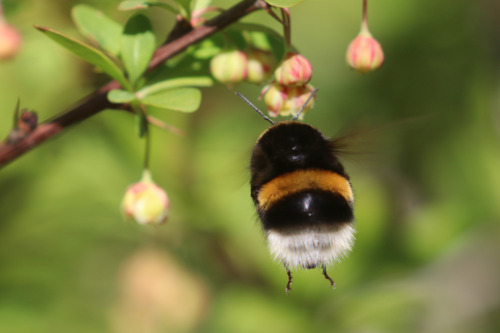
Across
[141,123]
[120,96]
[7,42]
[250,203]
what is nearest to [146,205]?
[141,123]

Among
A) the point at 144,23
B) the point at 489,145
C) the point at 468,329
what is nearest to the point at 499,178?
the point at 489,145

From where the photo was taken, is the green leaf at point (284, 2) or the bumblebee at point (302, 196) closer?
the green leaf at point (284, 2)

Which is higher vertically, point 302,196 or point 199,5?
point 199,5

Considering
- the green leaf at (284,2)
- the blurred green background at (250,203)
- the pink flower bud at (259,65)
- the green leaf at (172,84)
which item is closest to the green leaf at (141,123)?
the green leaf at (172,84)

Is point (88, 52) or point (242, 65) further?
point (242, 65)

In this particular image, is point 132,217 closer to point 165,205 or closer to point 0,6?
point 165,205

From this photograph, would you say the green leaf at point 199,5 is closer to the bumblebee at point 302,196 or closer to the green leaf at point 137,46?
the green leaf at point 137,46

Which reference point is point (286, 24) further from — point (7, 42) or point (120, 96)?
point (7, 42)
